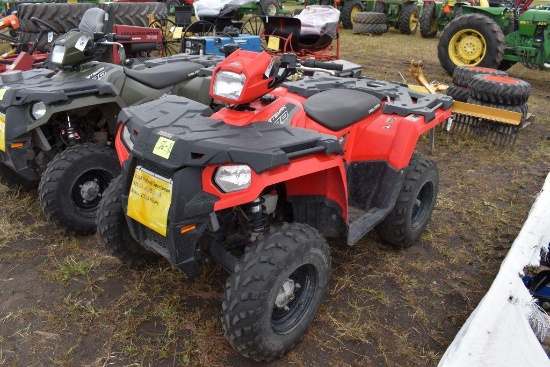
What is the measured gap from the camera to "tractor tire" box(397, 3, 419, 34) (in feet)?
49.4

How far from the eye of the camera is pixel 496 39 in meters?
7.98

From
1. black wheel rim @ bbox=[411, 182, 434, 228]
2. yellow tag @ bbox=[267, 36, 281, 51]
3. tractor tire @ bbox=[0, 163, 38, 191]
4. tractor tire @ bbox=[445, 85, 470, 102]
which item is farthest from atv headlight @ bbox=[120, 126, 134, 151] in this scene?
tractor tire @ bbox=[445, 85, 470, 102]

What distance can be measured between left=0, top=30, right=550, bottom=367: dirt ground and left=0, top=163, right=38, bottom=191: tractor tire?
0.23ft

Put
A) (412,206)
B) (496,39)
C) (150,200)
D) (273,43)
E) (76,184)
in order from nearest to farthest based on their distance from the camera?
(150,200) → (412,206) → (76,184) → (273,43) → (496,39)

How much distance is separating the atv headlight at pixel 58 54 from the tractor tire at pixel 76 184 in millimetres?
846

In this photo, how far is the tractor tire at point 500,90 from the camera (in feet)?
17.7

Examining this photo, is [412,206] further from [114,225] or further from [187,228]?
[114,225]

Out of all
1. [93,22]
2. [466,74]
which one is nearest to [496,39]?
[466,74]

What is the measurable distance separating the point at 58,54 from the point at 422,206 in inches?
126

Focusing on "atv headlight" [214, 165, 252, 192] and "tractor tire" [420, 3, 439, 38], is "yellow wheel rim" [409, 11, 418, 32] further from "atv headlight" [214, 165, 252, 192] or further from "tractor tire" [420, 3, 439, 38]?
"atv headlight" [214, 165, 252, 192]

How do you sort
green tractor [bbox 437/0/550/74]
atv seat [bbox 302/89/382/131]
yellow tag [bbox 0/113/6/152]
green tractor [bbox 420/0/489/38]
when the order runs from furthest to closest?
green tractor [bbox 420/0/489/38], green tractor [bbox 437/0/550/74], yellow tag [bbox 0/113/6/152], atv seat [bbox 302/89/382/131]

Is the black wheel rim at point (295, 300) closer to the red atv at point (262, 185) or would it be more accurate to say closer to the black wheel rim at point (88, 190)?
the red atv at point (262, 185)

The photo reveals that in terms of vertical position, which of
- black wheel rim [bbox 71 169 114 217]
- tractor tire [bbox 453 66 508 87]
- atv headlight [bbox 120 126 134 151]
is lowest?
black wheel rim [bbox 71 169 114 217]

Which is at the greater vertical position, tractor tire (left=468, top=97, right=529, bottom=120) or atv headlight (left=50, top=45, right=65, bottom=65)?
atv headlight (left=50, top=45, right=65, bottom=65)
